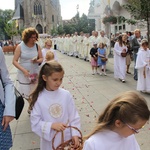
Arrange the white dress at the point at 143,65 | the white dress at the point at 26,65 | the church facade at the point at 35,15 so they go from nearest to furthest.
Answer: the white dress at the point at 26,65, the white dress at the point at 143,65, the church facade at the point at 35,15

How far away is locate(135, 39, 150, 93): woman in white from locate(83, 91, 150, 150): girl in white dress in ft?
19.3

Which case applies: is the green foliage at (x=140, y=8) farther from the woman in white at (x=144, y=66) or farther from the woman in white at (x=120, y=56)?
the woman in white at (x=144, y=66)

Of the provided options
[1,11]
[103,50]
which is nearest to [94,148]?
[103,50]

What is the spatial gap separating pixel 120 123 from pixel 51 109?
1.20 metres

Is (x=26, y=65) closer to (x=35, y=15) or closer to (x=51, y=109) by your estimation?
(x=51, y=109)

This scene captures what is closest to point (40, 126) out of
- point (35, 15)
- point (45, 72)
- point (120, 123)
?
point (45, 72)

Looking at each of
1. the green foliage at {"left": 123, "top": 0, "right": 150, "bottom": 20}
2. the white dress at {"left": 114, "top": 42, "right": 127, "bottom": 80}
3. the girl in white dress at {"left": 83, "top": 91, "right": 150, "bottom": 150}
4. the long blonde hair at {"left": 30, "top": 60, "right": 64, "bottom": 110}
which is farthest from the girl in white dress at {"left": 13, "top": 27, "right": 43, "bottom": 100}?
the green foliage at {"left": 123, "top": 0, "right": 150, "bottom": 20}

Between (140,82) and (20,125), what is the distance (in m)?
3.85

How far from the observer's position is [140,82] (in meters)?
7.48

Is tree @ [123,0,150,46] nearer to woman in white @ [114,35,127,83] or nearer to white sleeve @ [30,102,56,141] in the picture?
woman in white @ [114,35,127,83]

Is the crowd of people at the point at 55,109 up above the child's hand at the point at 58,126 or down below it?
above

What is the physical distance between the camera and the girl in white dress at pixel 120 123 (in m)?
1.47

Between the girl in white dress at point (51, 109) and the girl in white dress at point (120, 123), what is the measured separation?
0.95 metres

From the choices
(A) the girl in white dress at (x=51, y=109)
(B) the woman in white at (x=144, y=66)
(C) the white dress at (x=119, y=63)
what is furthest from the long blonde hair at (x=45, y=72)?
(C) the white dress at (x=119, y=63)
